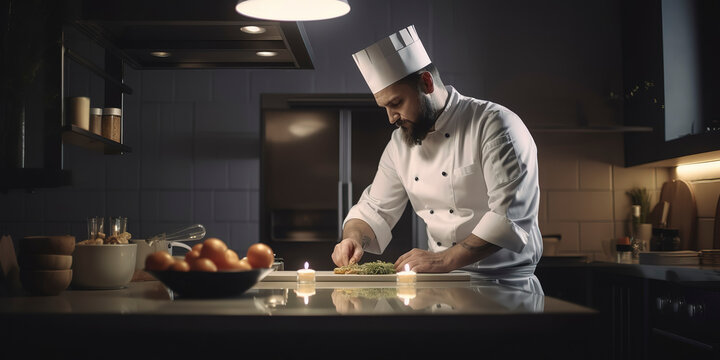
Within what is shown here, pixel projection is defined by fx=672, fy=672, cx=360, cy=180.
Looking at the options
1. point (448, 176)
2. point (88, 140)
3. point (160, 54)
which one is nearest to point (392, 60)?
point (448, 176)

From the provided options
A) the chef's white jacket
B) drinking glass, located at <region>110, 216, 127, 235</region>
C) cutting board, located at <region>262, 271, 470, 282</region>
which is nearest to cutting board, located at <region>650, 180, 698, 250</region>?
the chef's white jacket

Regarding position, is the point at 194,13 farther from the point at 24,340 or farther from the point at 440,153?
the point at 440,153

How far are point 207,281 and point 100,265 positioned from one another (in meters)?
0.38

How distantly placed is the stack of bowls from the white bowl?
4.0 inches

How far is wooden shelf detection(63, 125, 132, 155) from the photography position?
219 centimetres

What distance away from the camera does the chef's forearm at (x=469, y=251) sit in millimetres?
2168

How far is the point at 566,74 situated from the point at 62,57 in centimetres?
323

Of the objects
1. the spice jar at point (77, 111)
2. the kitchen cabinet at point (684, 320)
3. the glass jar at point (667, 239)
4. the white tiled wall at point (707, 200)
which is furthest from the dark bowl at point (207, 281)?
the white tiled wall at point (707, 200)

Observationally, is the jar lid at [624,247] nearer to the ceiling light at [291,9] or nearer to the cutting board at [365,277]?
the cutting board at [365,277]

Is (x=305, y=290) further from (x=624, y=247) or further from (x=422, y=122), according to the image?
(x=624, y=247)

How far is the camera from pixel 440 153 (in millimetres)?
2588

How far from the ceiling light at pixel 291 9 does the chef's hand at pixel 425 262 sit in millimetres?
774

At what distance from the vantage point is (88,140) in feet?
8.12

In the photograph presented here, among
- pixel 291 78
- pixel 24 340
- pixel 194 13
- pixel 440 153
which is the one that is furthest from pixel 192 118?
pixel 24 340
